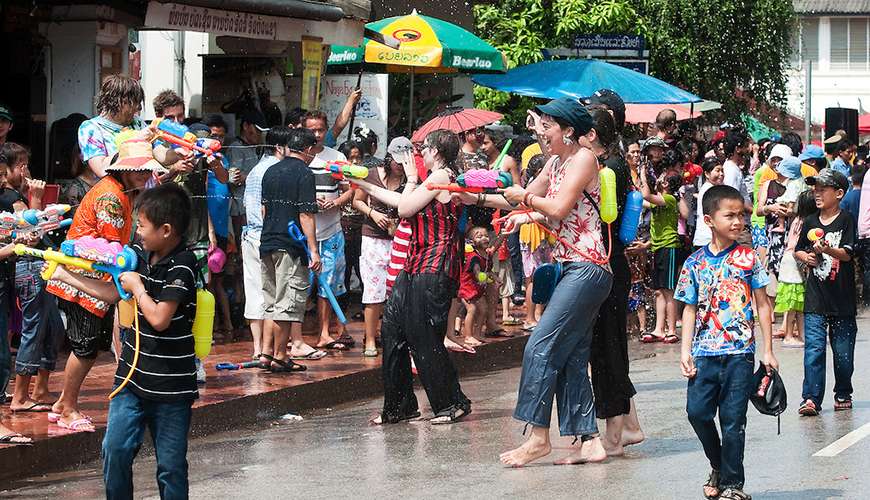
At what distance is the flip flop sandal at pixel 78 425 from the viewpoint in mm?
8672

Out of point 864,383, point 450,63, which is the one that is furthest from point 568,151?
point 450,63

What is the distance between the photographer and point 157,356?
20.5ft

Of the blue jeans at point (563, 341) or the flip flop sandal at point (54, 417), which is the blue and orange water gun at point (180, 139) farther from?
the blue jeans at point (563, 341)

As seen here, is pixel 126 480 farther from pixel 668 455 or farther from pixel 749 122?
pixel 749 122

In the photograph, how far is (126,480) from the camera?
20.3ft

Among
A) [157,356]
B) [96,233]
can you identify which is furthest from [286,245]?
[157,356]

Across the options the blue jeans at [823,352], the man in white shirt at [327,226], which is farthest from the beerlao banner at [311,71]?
the blue jeans at [823,352]

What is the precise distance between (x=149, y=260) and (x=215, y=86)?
963 centimetres

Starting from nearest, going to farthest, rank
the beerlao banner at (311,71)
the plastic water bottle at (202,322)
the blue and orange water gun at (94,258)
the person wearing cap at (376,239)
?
the blue and orange water gun at (94,258), the plastic water bottle at (202,322), the person wearing cap at (376,239), the beerlao banner at (311,71)

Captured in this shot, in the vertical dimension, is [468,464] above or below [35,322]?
below

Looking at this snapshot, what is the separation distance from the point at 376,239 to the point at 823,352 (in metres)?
4.16

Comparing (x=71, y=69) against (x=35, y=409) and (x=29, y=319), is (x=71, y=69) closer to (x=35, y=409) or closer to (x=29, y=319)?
(x=29, y=319)

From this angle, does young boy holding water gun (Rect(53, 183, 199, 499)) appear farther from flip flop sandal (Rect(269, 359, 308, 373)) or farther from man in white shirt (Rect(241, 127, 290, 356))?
man in white shirt (Rect(241, 127, 290, 356))

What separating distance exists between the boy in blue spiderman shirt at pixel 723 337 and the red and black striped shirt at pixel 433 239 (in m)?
2.45
